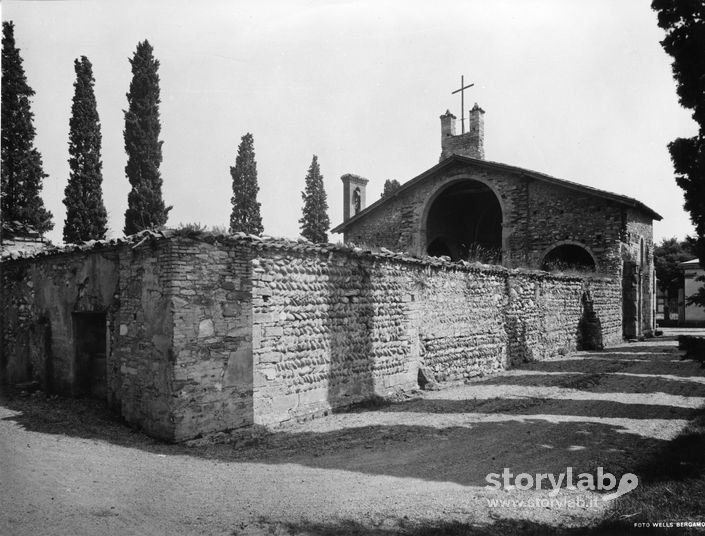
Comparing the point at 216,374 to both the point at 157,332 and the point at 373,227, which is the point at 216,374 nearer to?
the point at 157,332

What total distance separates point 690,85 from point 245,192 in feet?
88.6

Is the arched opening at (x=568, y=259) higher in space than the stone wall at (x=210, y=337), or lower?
higher

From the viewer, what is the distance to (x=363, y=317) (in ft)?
30.0

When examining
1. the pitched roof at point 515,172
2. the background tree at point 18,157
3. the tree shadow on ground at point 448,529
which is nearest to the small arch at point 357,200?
the pitched roof at point 515,172

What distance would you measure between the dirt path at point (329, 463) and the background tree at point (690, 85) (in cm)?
291

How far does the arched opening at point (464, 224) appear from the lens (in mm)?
25078

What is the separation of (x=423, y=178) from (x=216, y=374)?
19.0 metres

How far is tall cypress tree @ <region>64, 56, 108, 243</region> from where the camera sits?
1819cm

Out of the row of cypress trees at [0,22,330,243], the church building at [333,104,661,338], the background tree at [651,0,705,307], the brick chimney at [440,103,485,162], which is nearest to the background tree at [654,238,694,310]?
the church building at [333,104,661,338]

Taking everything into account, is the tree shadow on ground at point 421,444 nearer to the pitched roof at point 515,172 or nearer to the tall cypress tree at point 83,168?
the tall cypress tree at point 83,168

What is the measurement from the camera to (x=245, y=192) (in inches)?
1229

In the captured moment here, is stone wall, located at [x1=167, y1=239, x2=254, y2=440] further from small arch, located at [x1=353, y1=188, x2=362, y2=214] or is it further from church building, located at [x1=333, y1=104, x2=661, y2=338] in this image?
small arch, located at [x1=353, y1=188, x2=362, y2=214]

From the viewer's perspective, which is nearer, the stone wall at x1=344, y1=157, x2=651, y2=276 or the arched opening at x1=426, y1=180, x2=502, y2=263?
the stone wall at x1=344, y1=157, x2=651, y2=276

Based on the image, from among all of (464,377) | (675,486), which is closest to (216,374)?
(675,486)
